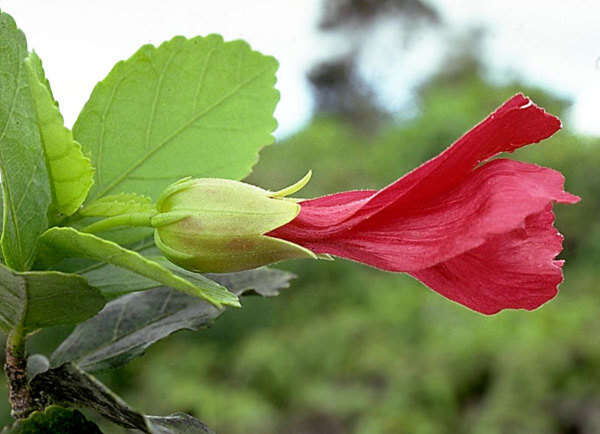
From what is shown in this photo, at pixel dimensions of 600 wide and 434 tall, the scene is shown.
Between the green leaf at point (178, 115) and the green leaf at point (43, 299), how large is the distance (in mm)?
66

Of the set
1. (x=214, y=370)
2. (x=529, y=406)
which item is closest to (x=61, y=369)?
(x=529, y=406)

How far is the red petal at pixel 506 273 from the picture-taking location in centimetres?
29

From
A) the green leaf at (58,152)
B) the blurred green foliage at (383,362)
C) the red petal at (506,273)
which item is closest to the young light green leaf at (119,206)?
the green leaf at (58,152)

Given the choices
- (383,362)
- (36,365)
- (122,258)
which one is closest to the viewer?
(122,258)

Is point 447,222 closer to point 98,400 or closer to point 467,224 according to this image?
point 467,224

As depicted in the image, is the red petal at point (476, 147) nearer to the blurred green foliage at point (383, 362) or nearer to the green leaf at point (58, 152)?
the green leaf at point (58, 152)

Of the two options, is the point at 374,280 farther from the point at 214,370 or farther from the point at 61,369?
the point at 61,369

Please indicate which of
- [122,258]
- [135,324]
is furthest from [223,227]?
[135,324]

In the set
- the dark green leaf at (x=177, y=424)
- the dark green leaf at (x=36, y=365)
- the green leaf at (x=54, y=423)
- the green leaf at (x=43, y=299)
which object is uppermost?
the green leaf at (x=43, y=299)

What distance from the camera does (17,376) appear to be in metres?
0.34

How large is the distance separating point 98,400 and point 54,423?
0.8 inches

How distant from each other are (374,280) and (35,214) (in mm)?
4133

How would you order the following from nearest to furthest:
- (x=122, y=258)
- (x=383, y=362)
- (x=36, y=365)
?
(x=122, y=258)
(x=36, y=365)
(x=383, y=362)

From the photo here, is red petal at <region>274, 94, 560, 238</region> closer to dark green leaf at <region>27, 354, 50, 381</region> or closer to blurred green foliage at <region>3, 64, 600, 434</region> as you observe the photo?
dark green leaf at <region>27, 354, 50, 381</region>
